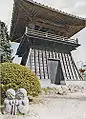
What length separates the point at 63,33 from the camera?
20.7m

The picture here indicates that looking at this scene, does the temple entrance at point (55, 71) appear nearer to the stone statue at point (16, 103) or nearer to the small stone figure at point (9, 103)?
the stone statue at point (16, 103)

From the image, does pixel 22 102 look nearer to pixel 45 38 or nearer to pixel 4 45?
pixel 45 38

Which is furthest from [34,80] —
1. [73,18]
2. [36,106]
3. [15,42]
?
[15,42]

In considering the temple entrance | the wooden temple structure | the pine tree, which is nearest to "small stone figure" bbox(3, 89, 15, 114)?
→ the wooden temple structure

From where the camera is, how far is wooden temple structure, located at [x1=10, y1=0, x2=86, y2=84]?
1625 cm

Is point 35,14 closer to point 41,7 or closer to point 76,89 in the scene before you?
point 41,7

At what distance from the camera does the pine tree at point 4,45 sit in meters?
18.3

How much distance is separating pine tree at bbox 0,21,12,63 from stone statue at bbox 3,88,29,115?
1099cm

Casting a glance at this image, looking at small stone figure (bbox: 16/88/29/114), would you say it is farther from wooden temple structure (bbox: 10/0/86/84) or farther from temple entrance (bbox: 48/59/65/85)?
temple entrance (bbox: 48/59/65/85)

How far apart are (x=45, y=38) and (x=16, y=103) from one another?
418 inches

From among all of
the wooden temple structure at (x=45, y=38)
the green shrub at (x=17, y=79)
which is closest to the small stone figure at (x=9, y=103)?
the green shrub at (x=17, y=79)

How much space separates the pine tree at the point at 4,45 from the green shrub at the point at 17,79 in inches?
336

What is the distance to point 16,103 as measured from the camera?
7262 millimetres

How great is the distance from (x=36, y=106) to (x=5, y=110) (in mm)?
2095
